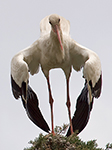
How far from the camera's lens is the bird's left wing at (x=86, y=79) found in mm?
10477

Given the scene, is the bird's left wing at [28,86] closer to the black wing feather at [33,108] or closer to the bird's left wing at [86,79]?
the black wing feather at [33,108]

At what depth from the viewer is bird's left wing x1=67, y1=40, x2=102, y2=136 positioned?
1048 cm

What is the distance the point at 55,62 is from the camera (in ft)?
36.6

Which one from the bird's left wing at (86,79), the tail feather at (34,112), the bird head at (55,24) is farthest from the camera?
the tail feather at (34,112)

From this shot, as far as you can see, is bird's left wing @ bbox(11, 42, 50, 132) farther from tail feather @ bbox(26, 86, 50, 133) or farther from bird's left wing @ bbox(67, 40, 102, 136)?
bird's left wing @ bbox(67, 40, 102, 136)

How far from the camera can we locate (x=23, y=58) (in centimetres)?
1107

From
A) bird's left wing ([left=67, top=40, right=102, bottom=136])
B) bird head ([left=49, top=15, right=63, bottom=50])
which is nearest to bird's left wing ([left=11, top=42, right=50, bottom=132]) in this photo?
bird head ([left=49, top=15, right=63, bottom=50])

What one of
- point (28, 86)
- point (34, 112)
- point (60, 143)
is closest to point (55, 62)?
point (28, 86)

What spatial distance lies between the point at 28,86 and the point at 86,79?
1393mm

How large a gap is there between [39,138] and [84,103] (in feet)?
5.67

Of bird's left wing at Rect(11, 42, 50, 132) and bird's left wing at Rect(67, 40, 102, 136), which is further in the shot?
bird's left wing at Rect(11, 42, 50, 132)

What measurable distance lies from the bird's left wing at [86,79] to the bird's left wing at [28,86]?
700 millimetres

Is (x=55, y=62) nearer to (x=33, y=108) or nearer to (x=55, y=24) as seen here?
(x=55, y=24)

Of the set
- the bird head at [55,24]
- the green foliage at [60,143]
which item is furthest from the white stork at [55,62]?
the green foliage at [60,143]
